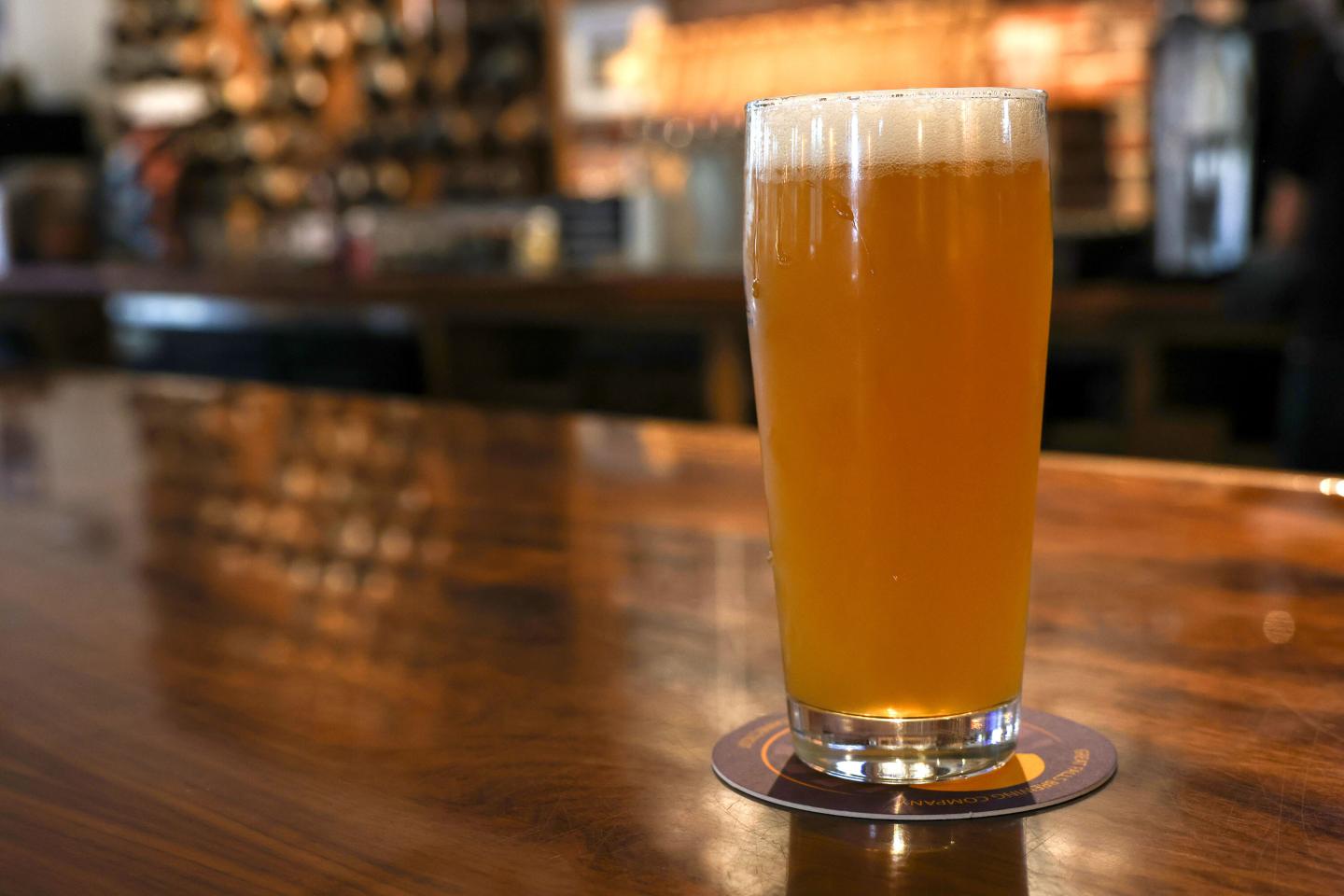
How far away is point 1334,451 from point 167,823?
5.99 feet

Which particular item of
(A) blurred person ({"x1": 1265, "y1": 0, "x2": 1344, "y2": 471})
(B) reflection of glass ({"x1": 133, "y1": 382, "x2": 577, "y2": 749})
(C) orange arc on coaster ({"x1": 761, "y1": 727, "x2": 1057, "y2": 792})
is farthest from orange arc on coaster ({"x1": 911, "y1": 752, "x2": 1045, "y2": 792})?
(A) blurred person ({"x1": 1265, "y1": 0, "x2": 1344, "y2": 471})

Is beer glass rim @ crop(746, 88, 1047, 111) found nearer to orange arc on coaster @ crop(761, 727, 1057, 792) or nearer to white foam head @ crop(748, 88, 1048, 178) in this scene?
white foam head @ crop(748, 88, 1048, 178)

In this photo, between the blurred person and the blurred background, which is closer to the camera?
the blurred person

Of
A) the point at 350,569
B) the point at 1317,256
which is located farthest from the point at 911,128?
the point at 1317,256

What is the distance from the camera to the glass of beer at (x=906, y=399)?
39 centimetres

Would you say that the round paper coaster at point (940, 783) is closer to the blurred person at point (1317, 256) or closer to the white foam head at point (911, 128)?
the white foam head at point (911, 128)

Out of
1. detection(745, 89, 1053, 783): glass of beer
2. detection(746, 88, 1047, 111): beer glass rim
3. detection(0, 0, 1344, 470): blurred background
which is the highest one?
detection(746, 88, 1047, 111): beer glass rim

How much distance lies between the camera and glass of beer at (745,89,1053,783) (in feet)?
1.26

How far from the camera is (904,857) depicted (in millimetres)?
332

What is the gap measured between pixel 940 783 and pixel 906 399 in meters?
0.10

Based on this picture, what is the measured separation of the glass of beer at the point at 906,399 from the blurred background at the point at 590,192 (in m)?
1.62

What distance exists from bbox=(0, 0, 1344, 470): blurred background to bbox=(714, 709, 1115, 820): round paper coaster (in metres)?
1.61

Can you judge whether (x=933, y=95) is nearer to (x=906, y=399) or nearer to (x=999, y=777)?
(x=906, y=399)

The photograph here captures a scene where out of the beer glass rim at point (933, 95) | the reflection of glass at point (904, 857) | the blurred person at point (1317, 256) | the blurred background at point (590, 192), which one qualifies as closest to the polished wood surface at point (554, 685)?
the reflection of glass at point (904, 857)
